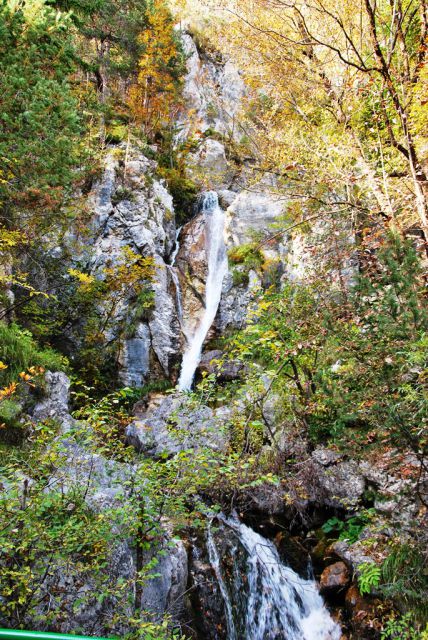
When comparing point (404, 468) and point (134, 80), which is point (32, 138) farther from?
point (134, 80)

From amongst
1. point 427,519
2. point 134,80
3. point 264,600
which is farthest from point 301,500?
point 134,80

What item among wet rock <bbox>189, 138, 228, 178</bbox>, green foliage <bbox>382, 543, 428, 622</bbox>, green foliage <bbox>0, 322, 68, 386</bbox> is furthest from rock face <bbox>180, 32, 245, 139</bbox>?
green foliage <bbox>382, 543, 428, 622</bbox>

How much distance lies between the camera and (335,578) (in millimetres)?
5164

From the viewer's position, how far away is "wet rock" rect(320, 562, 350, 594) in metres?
5.10

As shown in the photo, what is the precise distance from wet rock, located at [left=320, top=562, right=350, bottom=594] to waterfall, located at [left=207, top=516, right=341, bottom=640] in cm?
19

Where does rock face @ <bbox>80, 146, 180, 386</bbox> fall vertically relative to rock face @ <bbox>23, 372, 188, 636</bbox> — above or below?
above

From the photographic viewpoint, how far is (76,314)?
11.1 meters

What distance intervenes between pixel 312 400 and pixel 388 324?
315cm

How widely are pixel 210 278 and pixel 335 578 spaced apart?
1057 cm

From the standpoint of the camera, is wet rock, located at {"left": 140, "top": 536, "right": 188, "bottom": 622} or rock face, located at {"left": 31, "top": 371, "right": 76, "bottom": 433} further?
rock face, located at {"left": 31, "top": 371, "right": 76, "bottom": 433}

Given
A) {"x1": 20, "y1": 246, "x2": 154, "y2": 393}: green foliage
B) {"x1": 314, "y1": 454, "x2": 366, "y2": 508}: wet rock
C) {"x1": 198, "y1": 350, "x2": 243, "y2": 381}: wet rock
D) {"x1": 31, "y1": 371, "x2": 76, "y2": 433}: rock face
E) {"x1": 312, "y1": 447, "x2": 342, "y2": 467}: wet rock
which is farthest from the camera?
{"x1": 20, "y1": 246, "x2": 154, "y2": 393}: green foliage

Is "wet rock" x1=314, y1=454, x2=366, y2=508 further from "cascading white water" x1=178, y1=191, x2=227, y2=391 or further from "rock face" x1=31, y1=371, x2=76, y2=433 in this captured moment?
"cascading white water" x1=178, y1=191, x2=227, y2=391

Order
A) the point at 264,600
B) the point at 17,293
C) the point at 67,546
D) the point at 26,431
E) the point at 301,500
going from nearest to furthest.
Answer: the point at 67,546 < the point at 264,600 < the point at 301,500 < the point at 26,431 < the point at 17,293

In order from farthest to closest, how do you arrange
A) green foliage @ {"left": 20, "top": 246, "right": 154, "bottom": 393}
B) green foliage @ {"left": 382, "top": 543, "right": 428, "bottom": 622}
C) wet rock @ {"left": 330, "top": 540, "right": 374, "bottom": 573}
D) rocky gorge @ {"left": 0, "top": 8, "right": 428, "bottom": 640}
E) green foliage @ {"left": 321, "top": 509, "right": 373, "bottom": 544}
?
green foliage @ {"left": 20, "top": 246, "right": 154, "bottom": 393}, green foliage @ {"left": 321, "top": 509, "right": 373, "bottom": 544}, wet rock @ {"left": 330, "top": 540, "right": 374, "bottom": 573}, rocky gorge @ {"left": 0, "top": 8, "right": 428, "bottom": 640}, green foliage @ {"left": 382, "top": 543, "right": 428, "bottom": 622}
